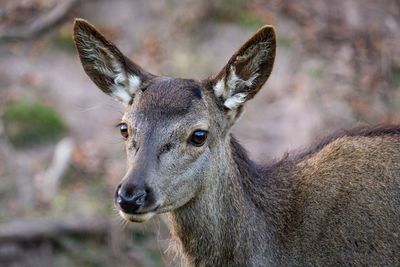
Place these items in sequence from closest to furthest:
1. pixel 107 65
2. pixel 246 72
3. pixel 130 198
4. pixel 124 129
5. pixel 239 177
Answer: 1. pixel 130 198
2. pixel 124 129
3. pixel 246 72
4. pixel 239 177
5. pixel 107 65

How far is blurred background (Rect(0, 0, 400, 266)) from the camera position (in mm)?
12016

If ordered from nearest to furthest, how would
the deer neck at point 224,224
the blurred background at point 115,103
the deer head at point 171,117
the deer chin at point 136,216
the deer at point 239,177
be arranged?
the deer chin at point 136,216
the deer head at point 171,117
the deer at point 239,177
the deer neck at point 224,224
the blurred background at point 115,103

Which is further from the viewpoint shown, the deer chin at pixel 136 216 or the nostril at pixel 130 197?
the deer chin at pixel 136 216

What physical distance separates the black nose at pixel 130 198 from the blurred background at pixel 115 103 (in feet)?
13.1

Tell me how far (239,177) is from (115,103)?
423cm

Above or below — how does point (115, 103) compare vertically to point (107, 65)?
below

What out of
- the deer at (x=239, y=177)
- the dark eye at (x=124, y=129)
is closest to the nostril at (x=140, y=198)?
the deer at (x=239, y=177)

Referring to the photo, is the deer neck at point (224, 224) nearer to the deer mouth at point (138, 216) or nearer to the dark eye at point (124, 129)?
the deer mouth at point (138, 216)

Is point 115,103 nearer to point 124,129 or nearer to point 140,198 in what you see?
point 124,129

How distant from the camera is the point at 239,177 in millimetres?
7223

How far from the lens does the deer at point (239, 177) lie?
22.1 feet

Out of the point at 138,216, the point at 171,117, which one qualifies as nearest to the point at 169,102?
the point at 171,117

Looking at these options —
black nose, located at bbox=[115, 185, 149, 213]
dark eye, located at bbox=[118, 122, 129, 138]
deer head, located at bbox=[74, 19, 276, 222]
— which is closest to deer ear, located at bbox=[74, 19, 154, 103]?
deer head, located at bbox=[74, 19, 276, 222]

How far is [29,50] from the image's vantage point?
48.6ft
